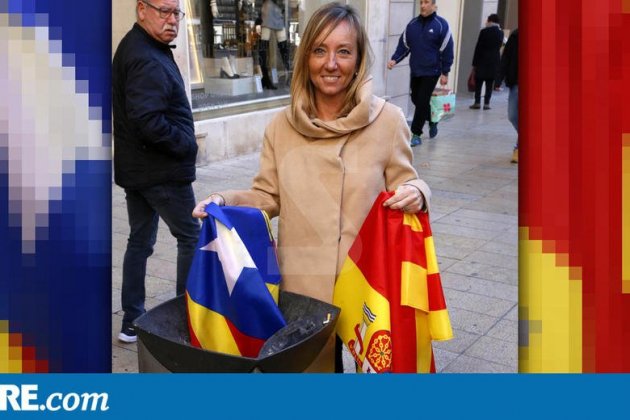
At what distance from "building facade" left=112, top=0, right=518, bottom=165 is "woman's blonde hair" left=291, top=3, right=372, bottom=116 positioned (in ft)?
17.2

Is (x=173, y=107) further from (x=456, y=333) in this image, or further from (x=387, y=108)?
(x=456, y=333)

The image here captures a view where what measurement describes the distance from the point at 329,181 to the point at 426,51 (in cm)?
733

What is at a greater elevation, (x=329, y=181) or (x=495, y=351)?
(x=329, y=181)

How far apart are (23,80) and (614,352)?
1.35m

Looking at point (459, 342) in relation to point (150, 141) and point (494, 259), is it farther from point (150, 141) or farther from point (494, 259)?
point (150, 141)

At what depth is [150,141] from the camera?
3432 millimetres

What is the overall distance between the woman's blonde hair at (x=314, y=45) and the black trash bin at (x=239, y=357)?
0.60 meters

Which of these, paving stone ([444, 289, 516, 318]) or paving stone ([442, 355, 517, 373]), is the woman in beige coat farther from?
paving stone ([444, 289, 516, 318])

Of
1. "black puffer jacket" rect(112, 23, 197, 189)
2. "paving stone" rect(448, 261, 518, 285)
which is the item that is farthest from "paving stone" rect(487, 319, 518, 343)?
"black puffer jacket" rect(112, 23, 197, 189)

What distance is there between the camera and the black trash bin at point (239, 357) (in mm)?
1664

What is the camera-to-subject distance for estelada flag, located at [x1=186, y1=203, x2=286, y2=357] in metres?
1.97

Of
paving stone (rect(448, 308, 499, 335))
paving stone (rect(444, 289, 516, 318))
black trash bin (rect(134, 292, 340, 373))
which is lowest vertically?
paving stone (rect(448, 308, 499, 335))

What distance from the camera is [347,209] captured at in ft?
7.29

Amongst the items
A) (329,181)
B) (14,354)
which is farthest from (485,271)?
(14,354)
